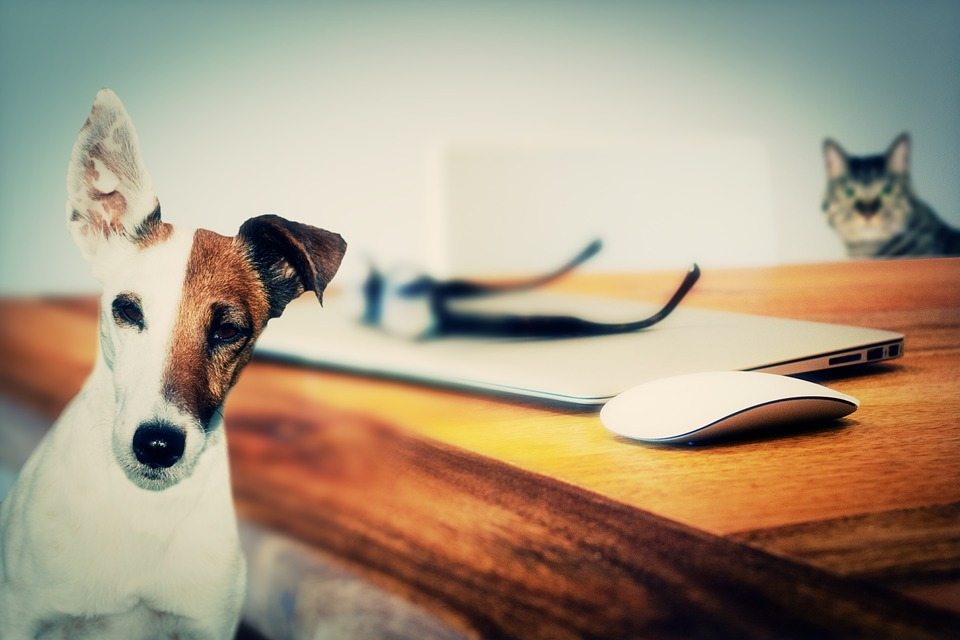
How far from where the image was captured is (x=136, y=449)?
46cm

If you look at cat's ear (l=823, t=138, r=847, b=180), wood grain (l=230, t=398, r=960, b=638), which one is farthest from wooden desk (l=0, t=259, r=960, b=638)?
cat's ear (l=823, t=138, r=847, b=180)

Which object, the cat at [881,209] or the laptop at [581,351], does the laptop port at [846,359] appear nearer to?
the laptop at [581,351]

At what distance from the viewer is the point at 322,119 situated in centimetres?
71

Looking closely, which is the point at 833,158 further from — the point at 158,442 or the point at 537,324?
the point at 158,442

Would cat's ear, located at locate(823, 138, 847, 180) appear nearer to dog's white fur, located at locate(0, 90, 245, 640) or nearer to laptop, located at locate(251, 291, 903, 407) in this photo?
laptop, located at locate(251, 291, 903, 407)

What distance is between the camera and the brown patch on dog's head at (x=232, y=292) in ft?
1.55

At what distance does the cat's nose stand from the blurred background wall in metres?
0.09

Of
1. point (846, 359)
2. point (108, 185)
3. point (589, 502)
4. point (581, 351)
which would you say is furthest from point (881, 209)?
point (108, 185)

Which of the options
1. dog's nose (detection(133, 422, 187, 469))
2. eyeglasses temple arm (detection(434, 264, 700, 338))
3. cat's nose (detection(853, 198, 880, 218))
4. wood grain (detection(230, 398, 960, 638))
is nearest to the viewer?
wood grain (detection(230, 398, 960, 638))

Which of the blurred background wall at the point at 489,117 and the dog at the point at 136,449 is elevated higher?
the blurred background wall at the point at 489,117

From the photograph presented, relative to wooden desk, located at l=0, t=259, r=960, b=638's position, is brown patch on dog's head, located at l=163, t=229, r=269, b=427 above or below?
above

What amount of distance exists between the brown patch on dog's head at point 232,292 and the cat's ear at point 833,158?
0.81 m

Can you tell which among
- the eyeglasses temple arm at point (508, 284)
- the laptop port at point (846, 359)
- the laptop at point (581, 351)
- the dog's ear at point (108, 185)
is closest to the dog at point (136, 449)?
the dog's ear at point (108, 185)

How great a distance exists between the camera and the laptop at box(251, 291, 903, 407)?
0.60m
